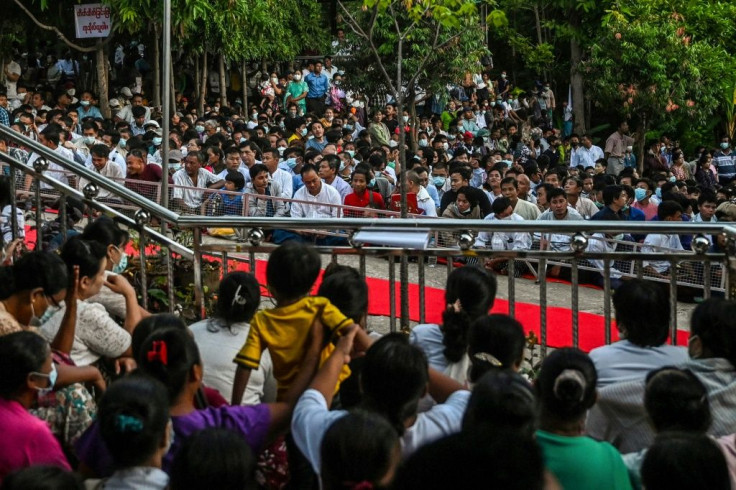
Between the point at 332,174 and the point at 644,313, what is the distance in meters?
9.45

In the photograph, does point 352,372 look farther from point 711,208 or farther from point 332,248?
point 711,208

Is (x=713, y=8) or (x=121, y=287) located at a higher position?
(x=713, y=8)

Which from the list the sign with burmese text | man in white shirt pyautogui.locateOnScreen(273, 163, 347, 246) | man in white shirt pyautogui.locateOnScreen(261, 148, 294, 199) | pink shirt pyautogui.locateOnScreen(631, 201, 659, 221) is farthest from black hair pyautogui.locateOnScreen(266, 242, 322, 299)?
the sign with burmese text

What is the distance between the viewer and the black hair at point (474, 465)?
2.30 meters

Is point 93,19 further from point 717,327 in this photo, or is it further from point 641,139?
point 717,327

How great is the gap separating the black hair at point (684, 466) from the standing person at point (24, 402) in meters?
1.88

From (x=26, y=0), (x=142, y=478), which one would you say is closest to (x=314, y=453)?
(x=142, y=478)

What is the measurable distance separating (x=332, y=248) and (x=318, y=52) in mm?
21552

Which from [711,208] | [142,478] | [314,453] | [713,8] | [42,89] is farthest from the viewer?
[713,8]

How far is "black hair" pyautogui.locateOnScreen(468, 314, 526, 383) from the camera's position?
402 centimetres

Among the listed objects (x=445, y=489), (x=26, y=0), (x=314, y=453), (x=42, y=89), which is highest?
(x=26, y=0)

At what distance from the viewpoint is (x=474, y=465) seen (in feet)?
7.61

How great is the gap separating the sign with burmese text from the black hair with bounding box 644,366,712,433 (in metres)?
14.7

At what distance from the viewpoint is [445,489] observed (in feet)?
7.51
